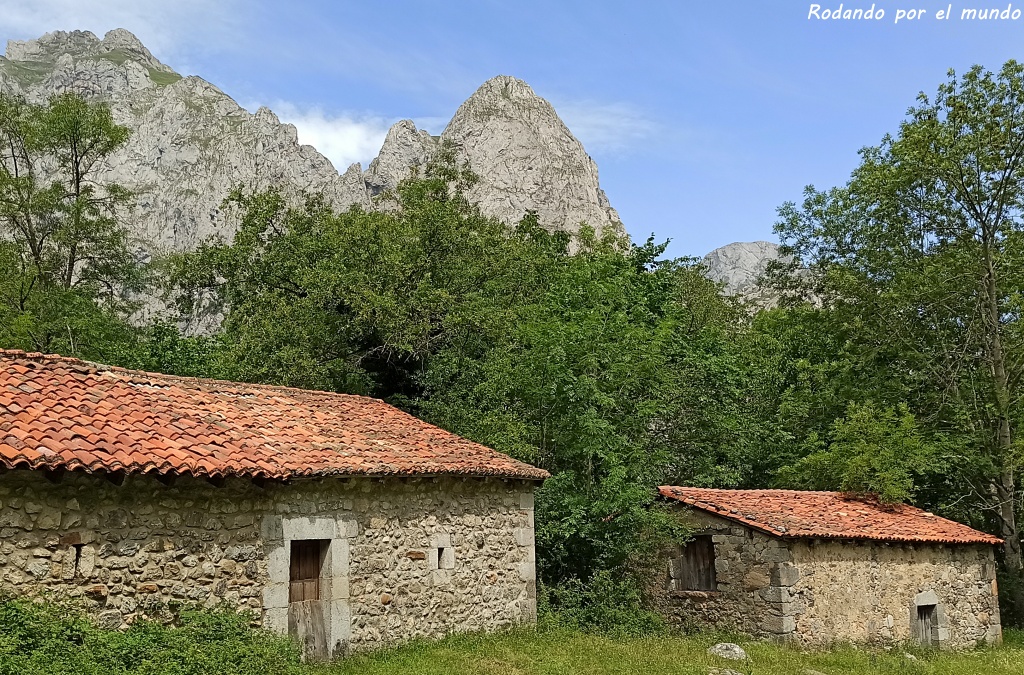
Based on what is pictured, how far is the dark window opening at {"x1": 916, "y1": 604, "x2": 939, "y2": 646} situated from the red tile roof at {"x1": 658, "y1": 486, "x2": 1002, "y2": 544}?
1.32 meters

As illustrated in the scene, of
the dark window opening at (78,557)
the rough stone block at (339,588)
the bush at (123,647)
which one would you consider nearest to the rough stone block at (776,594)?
the rough stone block at (339,588)

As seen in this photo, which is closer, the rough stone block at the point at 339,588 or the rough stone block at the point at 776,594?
the rough stone block at the point at 339,588

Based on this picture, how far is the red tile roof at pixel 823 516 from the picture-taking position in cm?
1328

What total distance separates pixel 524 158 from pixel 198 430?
80.9 metres

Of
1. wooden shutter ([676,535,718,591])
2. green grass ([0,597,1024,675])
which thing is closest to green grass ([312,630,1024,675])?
green grass ([0,597,1024,675])

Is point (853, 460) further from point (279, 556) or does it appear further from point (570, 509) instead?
point (279, 556)

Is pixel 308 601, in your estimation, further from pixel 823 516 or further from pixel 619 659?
pixel 823 516

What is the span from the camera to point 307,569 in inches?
392

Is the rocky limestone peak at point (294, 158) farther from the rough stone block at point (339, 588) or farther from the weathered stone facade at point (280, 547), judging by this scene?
the rough stone block at point (339, 588)

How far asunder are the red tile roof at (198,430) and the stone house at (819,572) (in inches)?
136

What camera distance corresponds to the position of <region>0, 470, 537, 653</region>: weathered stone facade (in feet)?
25.4

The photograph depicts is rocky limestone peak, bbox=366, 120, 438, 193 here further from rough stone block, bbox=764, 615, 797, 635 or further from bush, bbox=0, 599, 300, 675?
bush, bbox=0, 599, 300, 675

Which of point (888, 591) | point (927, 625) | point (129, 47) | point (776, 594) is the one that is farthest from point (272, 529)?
point (129, 47)

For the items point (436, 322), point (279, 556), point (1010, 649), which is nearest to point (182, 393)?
point (279, 556)
